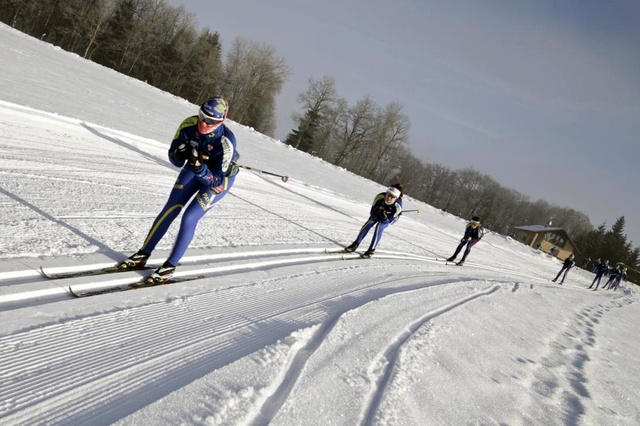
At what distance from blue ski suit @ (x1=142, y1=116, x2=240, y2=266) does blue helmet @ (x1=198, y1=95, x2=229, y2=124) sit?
17 centimetres

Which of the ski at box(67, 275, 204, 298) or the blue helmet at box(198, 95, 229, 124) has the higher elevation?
the blue helmet at box(198, 95, 229, 124)

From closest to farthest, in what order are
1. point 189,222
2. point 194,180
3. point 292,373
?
point 292,373 → point 189,222 → point 194,180

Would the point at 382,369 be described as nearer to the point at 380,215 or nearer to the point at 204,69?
the point at 380,215

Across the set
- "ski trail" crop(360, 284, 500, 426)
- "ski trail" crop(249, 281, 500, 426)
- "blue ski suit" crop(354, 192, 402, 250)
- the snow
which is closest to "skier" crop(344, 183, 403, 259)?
"blue ski suit" crop(354, 192, 402, 250)

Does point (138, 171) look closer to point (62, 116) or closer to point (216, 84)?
point (62, 116)

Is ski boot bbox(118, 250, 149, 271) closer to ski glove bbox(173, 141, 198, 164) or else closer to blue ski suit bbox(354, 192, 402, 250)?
ski glove bbox(173, 141, 198, 164)

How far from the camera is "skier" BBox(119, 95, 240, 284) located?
4.34m

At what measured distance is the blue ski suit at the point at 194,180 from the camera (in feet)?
14.8

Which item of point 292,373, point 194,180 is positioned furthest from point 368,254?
point 292,373

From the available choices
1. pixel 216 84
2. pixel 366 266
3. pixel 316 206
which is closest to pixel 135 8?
pixel 216 84

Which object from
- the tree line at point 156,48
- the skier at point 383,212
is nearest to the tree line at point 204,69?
the tree line at point 156,48

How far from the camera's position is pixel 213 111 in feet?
14.0

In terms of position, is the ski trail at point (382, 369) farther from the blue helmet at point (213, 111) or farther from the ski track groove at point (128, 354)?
the blue helmet at point (213, 111)

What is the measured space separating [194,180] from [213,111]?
2.90 feet
